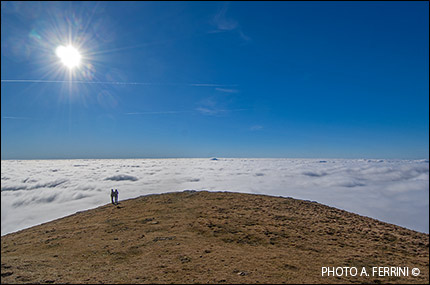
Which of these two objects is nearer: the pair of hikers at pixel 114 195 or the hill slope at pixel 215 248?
the hill slope at pixel 215 248

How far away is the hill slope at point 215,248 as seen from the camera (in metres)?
7.23

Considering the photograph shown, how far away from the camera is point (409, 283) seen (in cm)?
682

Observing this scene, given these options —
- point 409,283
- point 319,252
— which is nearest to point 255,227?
point 319,252

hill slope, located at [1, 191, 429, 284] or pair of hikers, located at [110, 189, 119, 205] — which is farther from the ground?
pair of hikers, located at [110, 189, 119, 205]

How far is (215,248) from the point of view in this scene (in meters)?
9.93

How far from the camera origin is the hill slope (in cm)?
723

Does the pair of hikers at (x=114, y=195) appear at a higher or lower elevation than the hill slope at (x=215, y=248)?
higher

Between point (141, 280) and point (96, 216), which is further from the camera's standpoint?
point (96, 216)

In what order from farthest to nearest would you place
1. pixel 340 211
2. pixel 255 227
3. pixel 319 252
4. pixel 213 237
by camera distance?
pixel 340 211 → pixel 255 227 → pixel 213 237 → pixel 319 252

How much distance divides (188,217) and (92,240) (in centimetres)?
621

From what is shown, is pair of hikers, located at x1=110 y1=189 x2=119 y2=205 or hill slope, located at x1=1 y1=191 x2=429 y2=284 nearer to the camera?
hill slope, located at x1=1 y1=191 x2=429 y2=284

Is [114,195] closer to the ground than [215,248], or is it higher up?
higher up

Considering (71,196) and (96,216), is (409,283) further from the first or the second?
(71,196)

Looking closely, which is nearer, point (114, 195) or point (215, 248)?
point (215, 248)
